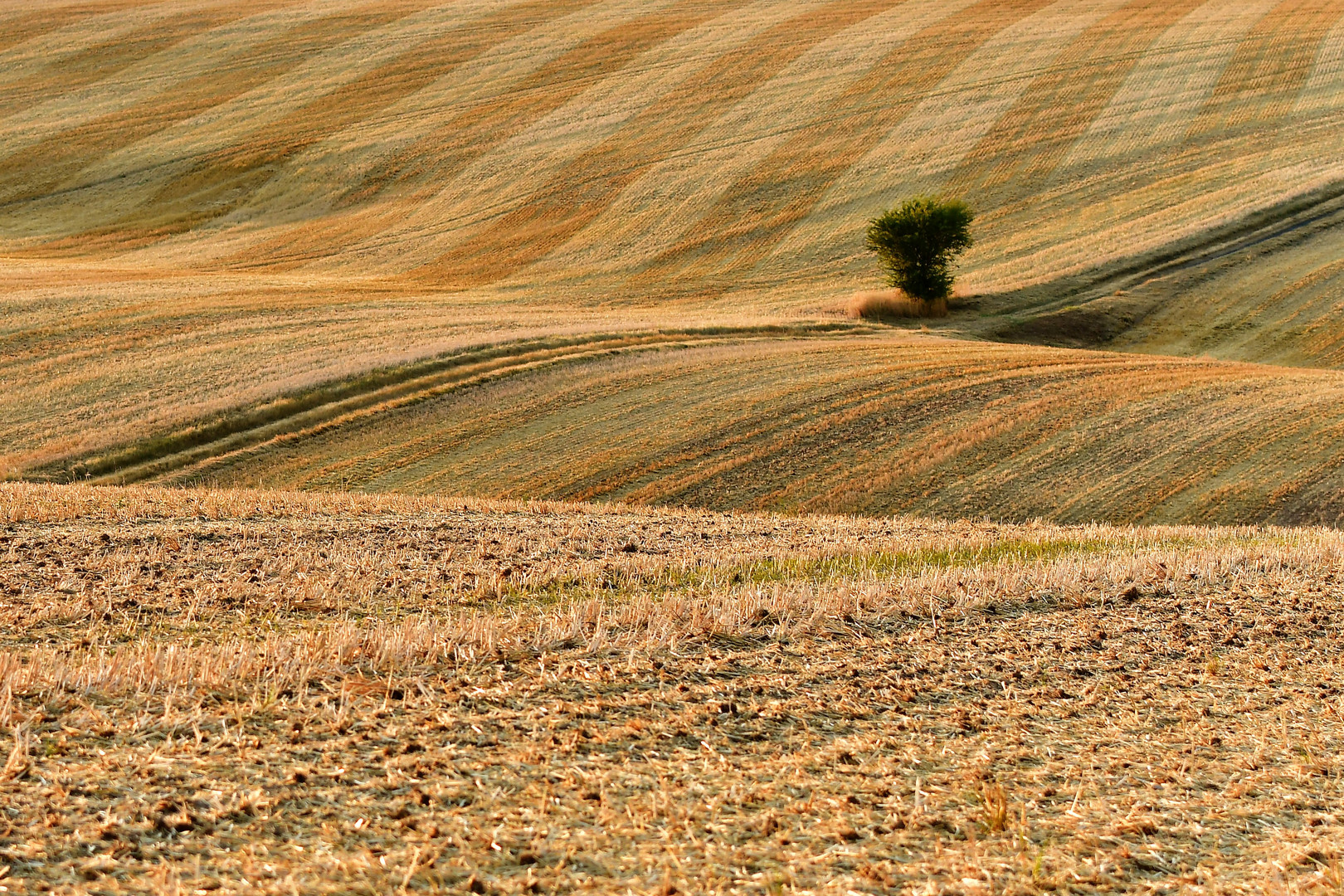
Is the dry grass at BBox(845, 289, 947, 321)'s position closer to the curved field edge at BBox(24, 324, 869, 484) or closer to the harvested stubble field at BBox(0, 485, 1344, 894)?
the curved field edge at BBox(24, 324, 869, 484)

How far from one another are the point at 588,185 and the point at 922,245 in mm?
19544

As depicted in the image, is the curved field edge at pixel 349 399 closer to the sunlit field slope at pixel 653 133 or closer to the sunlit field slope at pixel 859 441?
the sunlit field slope at pixel 859 441

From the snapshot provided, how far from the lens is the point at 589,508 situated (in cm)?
1823

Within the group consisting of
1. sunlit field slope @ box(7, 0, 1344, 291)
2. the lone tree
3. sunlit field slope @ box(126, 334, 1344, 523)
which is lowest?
sunlit field slope @ box(126, 334, 1344, 523)

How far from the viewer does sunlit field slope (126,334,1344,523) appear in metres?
21.6

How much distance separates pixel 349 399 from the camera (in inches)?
1085

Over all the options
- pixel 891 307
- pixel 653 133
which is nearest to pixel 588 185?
pixel 653 133

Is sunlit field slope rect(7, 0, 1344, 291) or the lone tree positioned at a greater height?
sunlit field slope rect(7, 0, 1344, 291)

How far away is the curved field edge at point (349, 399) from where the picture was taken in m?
23.7

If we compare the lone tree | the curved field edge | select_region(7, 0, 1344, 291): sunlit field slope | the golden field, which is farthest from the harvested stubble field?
select_region(7, 0, 1344, 291): sunlit field slope

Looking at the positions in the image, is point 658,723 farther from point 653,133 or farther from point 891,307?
point 653,133

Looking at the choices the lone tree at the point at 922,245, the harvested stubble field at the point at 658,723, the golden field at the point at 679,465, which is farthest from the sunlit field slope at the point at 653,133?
the harvested stubble field at the point at 658,723

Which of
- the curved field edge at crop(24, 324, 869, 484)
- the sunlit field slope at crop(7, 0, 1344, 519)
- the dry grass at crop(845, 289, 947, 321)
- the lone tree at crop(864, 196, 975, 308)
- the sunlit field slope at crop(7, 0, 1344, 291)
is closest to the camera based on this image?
the curved field edge at crop(24, 324, 869, 484)

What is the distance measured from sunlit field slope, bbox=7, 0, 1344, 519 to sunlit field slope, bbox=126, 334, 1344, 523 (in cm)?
21
